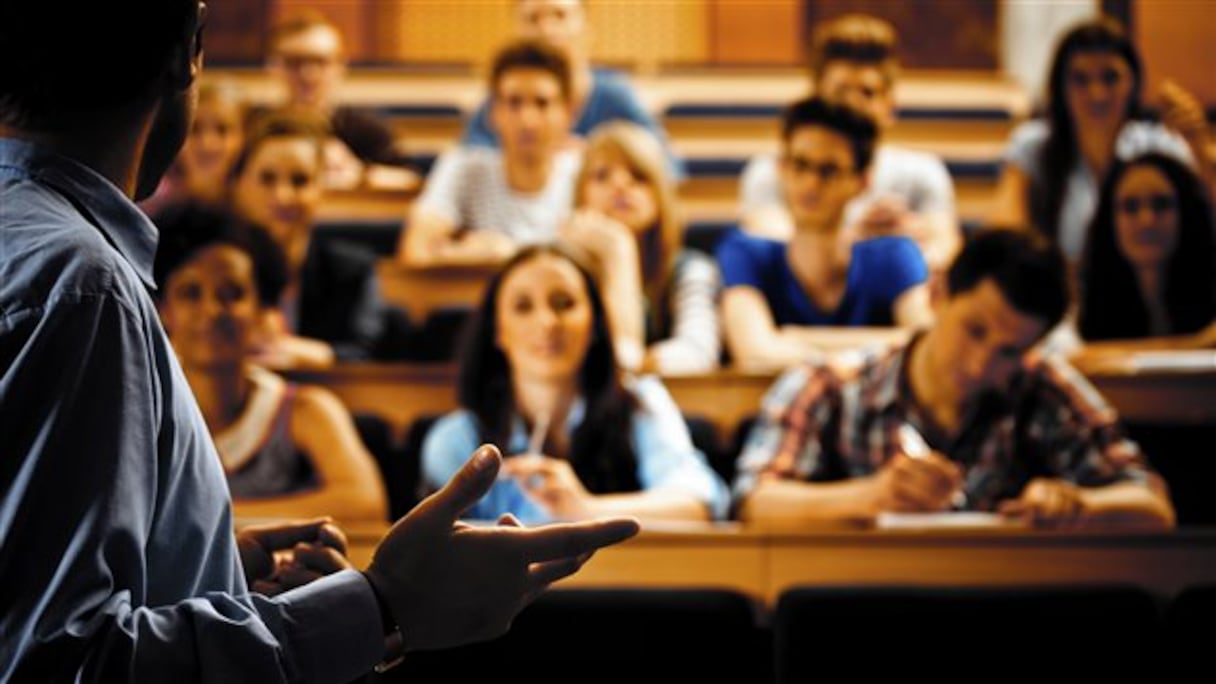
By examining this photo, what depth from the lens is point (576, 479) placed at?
2.13 meters

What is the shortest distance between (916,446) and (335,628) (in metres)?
1.60

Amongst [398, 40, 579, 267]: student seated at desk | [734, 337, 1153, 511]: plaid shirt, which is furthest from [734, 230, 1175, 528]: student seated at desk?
[398, 40, 579, 267]: student seated at desk

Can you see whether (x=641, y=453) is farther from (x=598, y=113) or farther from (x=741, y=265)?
(x=598, y=113)

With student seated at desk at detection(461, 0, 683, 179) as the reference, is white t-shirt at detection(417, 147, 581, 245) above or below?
below

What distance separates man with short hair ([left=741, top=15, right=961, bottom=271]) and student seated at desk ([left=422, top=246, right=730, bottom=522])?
97 cm

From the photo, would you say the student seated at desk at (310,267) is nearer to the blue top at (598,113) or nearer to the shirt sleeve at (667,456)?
the blue top at (598,113)

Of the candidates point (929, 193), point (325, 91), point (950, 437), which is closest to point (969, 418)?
point (950, 437)

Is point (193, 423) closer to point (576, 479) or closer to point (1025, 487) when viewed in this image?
point (576, 479)

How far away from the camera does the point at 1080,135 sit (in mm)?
3213

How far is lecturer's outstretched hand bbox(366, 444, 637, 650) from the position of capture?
2.20 ft

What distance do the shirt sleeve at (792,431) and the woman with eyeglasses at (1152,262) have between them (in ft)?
2.46

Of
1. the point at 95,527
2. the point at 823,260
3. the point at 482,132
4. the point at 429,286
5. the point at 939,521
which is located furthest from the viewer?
the point at 482,132

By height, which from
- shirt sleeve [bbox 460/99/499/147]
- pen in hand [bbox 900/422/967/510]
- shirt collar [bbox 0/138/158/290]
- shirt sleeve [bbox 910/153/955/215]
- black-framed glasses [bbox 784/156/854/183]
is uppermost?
shirt collar [bbox 0/138/158/290]

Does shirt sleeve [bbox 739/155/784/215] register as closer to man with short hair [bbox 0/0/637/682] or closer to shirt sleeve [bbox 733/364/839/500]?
shirt sleeve [bbox 733/364/839/500]
